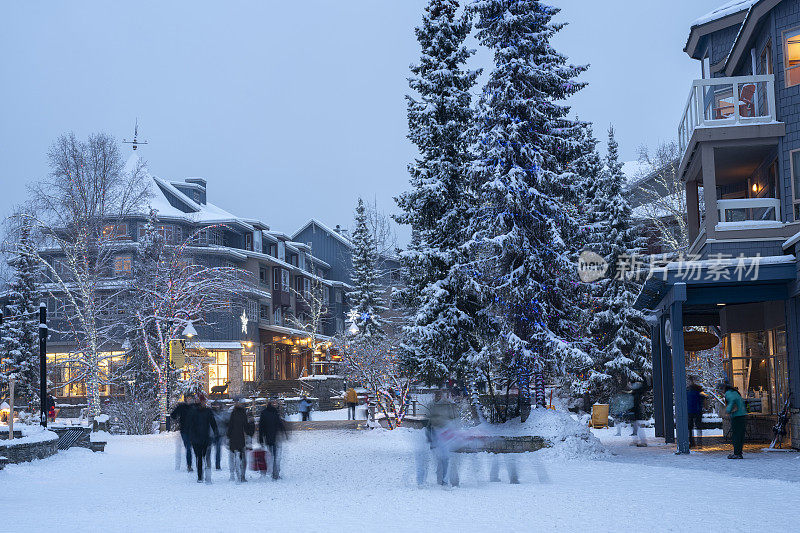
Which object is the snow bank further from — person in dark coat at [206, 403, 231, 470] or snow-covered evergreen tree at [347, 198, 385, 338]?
snow-covered evergreen tree at [347, 198, 385, 338]

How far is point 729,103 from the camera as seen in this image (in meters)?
23.7

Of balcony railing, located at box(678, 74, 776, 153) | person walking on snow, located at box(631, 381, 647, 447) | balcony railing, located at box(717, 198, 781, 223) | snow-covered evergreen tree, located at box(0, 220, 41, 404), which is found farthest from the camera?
snow-covered evergreen tree, located at box(0, 220, 41, 404)

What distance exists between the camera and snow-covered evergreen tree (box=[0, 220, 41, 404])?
4669 centimetres

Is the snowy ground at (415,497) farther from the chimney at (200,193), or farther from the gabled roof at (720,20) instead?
the chimney at (200,193)

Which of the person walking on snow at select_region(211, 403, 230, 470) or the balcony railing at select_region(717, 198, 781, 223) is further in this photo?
the balcony railing at select_region(717, 198, 781, 223)

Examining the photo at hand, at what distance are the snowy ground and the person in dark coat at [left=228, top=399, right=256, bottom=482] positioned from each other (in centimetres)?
40

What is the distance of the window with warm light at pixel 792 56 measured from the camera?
2042cm

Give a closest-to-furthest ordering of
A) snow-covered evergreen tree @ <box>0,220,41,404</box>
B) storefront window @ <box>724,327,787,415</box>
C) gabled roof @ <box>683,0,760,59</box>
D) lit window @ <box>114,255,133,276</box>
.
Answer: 1. storefront window @ <box>724,327,787,415</box>
2. gabled roof @ <box>683,0,760,59</box>
3. snow-covered evergreen tree @ <box>0,220,41,404</box>
4. lit window @ <box>114,255,133,276</box>

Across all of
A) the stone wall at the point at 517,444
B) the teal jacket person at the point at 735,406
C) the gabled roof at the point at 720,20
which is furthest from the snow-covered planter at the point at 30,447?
the gabled roof at the point at 720,20

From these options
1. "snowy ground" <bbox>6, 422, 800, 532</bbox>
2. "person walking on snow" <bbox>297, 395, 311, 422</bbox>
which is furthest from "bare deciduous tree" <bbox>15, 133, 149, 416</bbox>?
"snowy ground" <bbox>6, 422, 800, 532</bbox>

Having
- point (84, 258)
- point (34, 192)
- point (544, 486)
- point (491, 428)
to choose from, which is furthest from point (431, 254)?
point (34, 192)

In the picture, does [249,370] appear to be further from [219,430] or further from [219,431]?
[219,431]

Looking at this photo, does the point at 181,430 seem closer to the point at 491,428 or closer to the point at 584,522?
the point at 491,428

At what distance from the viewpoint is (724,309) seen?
23.9 meters
